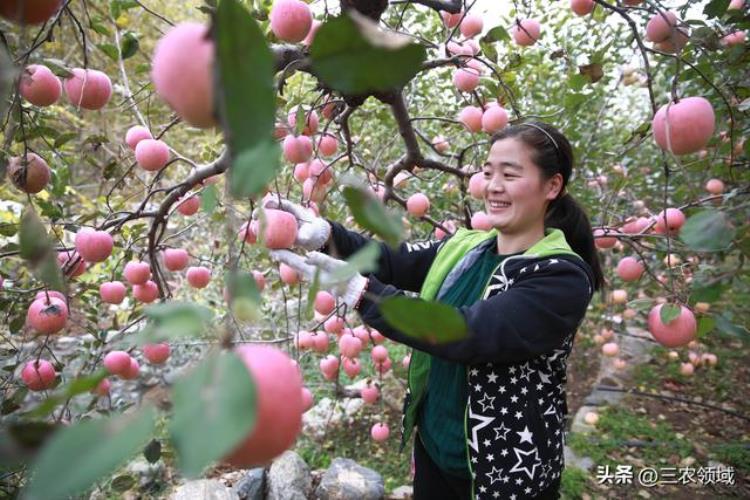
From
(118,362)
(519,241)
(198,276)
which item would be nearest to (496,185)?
(519,241)

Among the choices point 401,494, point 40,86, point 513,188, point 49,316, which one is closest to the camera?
point 40,86

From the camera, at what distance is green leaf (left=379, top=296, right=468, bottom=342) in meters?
0.26

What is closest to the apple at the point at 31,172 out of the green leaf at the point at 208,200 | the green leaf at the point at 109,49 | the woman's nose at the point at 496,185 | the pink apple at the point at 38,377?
the green leaf at the point at 109,49

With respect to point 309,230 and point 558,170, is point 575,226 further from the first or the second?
point 309,230

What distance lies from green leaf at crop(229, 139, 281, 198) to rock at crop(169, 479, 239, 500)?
2125 millimetres

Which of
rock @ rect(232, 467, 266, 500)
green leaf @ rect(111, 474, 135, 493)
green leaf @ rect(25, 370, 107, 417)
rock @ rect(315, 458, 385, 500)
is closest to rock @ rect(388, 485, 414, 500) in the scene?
rock @ rect(315, 458, 385, 500)

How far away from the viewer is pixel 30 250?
15.3 inches

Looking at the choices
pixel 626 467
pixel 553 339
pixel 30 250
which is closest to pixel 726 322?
pixel 553 339

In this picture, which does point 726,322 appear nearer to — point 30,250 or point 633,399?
A: point 30,250

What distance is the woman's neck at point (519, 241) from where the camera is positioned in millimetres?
1187

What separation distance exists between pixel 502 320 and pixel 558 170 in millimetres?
476

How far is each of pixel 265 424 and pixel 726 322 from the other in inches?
22.6

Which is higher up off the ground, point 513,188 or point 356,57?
point 356,57

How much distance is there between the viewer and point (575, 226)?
1.29 meters
